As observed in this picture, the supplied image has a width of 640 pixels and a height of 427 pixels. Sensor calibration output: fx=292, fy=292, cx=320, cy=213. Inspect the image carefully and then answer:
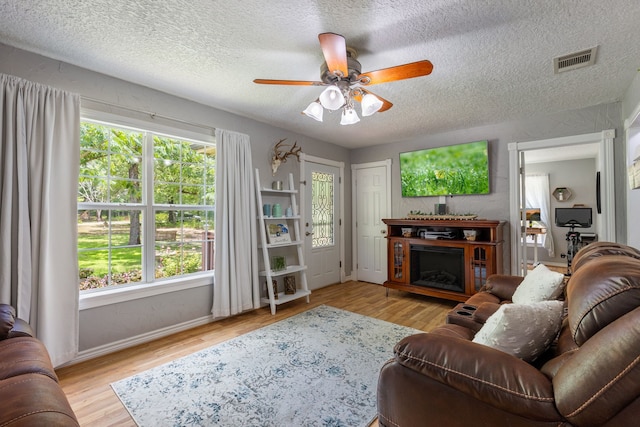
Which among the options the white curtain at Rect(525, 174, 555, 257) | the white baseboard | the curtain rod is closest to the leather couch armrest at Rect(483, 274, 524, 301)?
the white baseboard

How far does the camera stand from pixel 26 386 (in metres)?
1.17

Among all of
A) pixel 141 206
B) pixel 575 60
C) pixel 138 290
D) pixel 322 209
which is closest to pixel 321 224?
pixel 322 209

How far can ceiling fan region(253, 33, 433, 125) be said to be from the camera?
1.75 meters

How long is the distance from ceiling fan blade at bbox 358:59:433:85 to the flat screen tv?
164 inches

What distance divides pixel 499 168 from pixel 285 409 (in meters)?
3.83

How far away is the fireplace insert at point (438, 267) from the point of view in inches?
154

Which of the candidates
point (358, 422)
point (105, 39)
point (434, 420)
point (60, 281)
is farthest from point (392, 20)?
point (60, 281)

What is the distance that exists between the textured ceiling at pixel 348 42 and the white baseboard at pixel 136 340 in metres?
2.40

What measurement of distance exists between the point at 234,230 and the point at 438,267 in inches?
112

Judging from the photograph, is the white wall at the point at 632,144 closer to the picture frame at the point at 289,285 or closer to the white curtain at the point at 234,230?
the picture frame at the point at 289,285

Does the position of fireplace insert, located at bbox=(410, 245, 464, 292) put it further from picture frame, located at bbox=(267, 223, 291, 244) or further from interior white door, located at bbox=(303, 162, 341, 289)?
picture frame, located at bbox=(267, 223, 291, 244)

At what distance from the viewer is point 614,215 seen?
3.14 m

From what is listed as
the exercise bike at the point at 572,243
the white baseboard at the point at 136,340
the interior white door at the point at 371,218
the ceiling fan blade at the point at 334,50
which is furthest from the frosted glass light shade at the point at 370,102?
the exercise bike at the point at 572,243

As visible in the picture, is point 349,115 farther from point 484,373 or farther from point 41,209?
point 41,209
